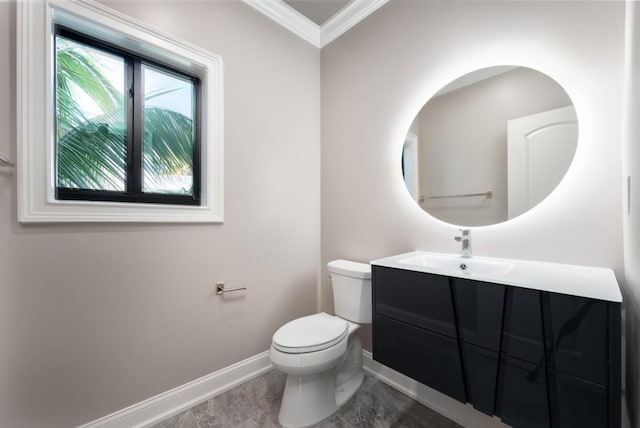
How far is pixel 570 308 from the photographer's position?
29.6 inches

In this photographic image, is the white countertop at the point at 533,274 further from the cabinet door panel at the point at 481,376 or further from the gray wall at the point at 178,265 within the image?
the gray wall at the point at 178,265

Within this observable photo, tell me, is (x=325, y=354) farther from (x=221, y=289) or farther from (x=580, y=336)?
(x=580, y=336)

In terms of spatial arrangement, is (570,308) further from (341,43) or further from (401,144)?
(341,43)

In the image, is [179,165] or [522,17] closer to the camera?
[522,17]

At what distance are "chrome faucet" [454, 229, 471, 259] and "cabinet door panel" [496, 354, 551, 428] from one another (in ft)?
1.68

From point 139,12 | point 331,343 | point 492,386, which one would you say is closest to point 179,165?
point 139,12

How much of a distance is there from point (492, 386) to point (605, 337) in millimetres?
381

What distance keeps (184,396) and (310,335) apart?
852mm

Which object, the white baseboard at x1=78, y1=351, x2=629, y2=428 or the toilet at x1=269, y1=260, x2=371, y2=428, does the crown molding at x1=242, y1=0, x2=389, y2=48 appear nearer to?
the toilet at x1=269, y1=260, x2=371, y2=428

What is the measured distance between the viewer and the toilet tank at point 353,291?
156 cm

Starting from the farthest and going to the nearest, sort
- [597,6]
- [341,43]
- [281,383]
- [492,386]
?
[341,43] < [281,383] < [597,6] < [492,386]

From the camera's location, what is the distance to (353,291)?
5.22 ft

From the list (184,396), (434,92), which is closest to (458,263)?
(434,92)

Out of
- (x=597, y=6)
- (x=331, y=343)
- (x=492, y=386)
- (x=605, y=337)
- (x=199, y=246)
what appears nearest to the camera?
(x=605, y=337)
